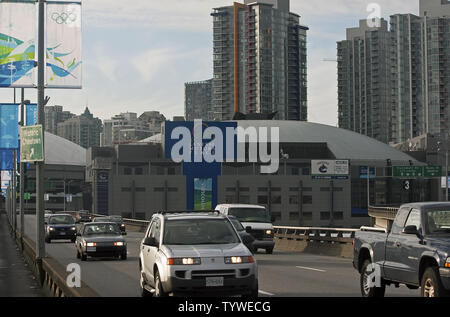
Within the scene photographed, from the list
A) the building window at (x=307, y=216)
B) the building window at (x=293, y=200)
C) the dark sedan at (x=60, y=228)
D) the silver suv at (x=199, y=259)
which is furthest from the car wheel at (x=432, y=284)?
the building window at (x=293, y=200)

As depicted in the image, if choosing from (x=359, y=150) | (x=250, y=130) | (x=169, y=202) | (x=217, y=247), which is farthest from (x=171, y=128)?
(x=217, y=247)

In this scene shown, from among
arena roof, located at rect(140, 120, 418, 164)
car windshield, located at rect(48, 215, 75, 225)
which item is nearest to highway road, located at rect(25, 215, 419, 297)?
car windshield, located at rect(48, 215, 75, 225)

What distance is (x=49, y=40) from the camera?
2372 centimetres

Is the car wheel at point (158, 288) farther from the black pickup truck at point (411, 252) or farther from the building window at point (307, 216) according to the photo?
the building window at point (307, 216)

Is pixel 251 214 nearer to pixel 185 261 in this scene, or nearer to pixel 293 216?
pixel 185 261

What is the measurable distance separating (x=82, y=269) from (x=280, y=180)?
132824mm

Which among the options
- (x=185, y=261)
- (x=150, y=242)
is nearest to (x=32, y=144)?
(x=150, y=242)

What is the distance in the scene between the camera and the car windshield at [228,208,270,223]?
36.2m

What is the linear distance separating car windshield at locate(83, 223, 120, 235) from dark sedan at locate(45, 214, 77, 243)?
16.5 meters

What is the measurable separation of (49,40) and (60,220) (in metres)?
29.0

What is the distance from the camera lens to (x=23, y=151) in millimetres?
23016

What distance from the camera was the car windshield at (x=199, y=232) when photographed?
1565 cm
